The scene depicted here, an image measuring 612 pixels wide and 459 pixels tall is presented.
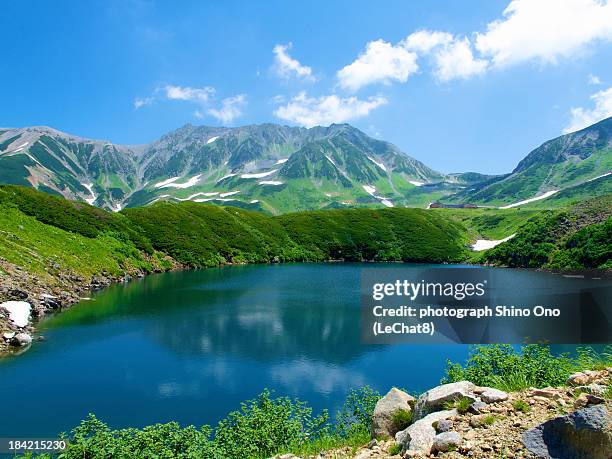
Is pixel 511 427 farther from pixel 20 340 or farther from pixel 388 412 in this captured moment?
pixel 20 340

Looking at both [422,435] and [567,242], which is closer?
[422,435]

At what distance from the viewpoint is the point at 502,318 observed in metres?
54.8

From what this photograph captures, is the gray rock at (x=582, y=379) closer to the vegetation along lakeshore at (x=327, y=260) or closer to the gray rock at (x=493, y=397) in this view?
the vegetation along lakeshore at (x=327, y=260)

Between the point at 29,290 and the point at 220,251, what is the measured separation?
7522 cm

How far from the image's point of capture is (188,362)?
3569cm

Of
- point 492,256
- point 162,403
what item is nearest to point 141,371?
point 162,403

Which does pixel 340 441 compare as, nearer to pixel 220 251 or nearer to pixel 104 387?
pixel 104 387

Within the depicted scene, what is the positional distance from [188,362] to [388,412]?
1004 inches

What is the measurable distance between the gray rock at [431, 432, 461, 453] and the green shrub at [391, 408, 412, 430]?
4.48 metres

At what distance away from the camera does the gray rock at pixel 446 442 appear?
32.4ft

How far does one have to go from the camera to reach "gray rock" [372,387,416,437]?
47.9ft

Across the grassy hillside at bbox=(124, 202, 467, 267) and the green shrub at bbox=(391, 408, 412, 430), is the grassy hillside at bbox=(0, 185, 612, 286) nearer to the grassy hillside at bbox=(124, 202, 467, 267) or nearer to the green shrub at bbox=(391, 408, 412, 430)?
the grassy hillside at bbox=(124, 202, 467, 267)

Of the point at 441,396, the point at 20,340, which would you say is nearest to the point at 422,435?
the point at 441,396

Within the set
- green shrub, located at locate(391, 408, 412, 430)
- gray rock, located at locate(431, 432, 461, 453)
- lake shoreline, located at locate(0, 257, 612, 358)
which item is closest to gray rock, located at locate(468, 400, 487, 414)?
gray rock, located at locate(431, 432, 461, 453)
